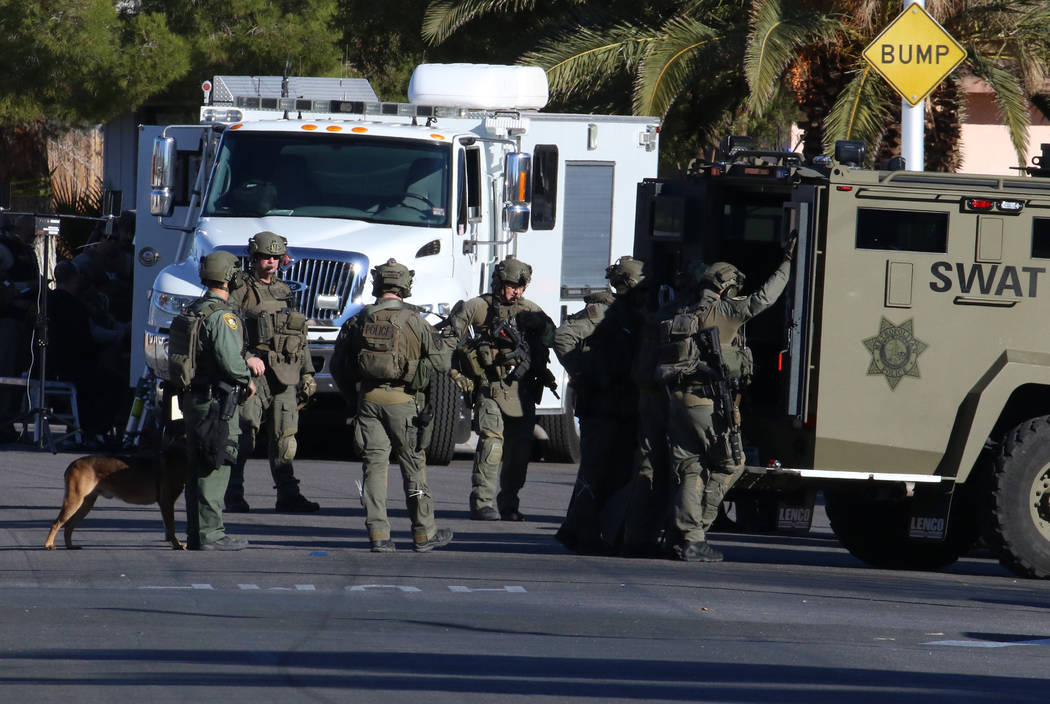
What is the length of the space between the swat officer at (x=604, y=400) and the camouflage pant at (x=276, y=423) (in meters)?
2.17

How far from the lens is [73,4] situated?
85.9ft

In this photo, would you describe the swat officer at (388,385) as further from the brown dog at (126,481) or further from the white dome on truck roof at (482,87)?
the white dome on truck roof at (482,87)

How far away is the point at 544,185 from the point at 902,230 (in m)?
6.25

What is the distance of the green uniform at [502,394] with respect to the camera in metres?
12.1

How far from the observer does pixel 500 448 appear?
1218 cm

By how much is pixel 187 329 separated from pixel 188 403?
434mm

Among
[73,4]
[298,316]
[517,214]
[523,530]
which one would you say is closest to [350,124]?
[517,214]

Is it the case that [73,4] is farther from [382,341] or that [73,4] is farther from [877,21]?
[382,341]

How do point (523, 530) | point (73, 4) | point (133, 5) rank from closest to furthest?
point (523, 530)
point (73, 4)
point (133, 5)

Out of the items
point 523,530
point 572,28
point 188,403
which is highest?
point 572,28

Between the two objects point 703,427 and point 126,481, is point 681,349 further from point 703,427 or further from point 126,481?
point 126,481

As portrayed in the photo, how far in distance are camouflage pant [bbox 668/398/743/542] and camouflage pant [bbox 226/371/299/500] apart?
3111 mm

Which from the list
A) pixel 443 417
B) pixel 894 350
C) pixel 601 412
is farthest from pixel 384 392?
pixel 443 417

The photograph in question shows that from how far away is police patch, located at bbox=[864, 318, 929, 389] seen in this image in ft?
32.2
